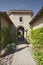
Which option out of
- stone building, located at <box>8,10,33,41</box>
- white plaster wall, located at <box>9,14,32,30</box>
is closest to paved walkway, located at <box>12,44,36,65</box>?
stone building, located at <box>8,10,33,41</box>

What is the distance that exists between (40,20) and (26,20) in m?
13.8

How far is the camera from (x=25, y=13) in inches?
1240

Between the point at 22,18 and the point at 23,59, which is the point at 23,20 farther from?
the point at 23,59

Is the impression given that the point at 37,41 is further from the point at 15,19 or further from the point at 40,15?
the point at 15,19

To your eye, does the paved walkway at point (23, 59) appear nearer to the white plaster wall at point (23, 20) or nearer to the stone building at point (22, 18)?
the stone building at point (22, 18)

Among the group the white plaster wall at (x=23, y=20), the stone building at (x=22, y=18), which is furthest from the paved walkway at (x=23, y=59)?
the white plaster wall at (x=23, y=20)

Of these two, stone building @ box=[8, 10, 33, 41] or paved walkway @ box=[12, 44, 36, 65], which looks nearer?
paved walkway @ box=[12, 44, 36, 65]

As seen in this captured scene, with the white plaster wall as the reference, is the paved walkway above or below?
below

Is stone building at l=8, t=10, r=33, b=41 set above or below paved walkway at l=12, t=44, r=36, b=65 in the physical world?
above

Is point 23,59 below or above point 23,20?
below

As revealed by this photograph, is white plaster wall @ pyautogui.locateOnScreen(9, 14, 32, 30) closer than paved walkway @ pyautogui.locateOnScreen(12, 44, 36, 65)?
No

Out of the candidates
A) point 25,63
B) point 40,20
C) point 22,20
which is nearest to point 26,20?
point 22,20

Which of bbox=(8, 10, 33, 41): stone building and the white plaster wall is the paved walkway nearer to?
bbox=(8, 10, 33, 41): stone building

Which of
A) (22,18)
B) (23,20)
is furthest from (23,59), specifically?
(22,18)
